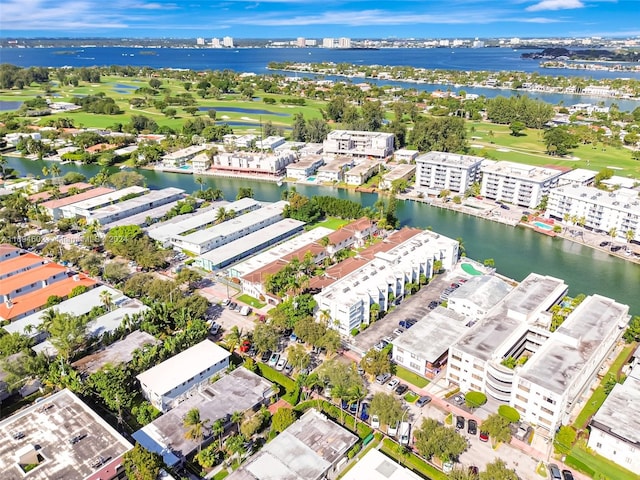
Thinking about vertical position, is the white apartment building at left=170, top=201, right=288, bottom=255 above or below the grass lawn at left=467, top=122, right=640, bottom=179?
below

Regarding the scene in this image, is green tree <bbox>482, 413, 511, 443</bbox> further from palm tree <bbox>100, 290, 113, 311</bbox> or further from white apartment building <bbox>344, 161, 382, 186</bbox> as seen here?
white apartment building <bbox>344, 161, 382, 186</bbox>

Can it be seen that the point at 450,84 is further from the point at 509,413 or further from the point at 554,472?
the point at 554,472

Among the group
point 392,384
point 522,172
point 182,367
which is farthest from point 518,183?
point 182,367

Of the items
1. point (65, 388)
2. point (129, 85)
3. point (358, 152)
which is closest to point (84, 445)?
point (65, 388)

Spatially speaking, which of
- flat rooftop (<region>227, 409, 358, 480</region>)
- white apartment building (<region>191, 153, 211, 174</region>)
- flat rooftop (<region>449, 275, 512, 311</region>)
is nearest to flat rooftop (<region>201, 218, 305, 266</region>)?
flat rooftop (<region>449, 275, 512, 311</region>)

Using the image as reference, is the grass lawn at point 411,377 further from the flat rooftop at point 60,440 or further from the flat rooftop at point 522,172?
the flat rooftop at point 522,172
